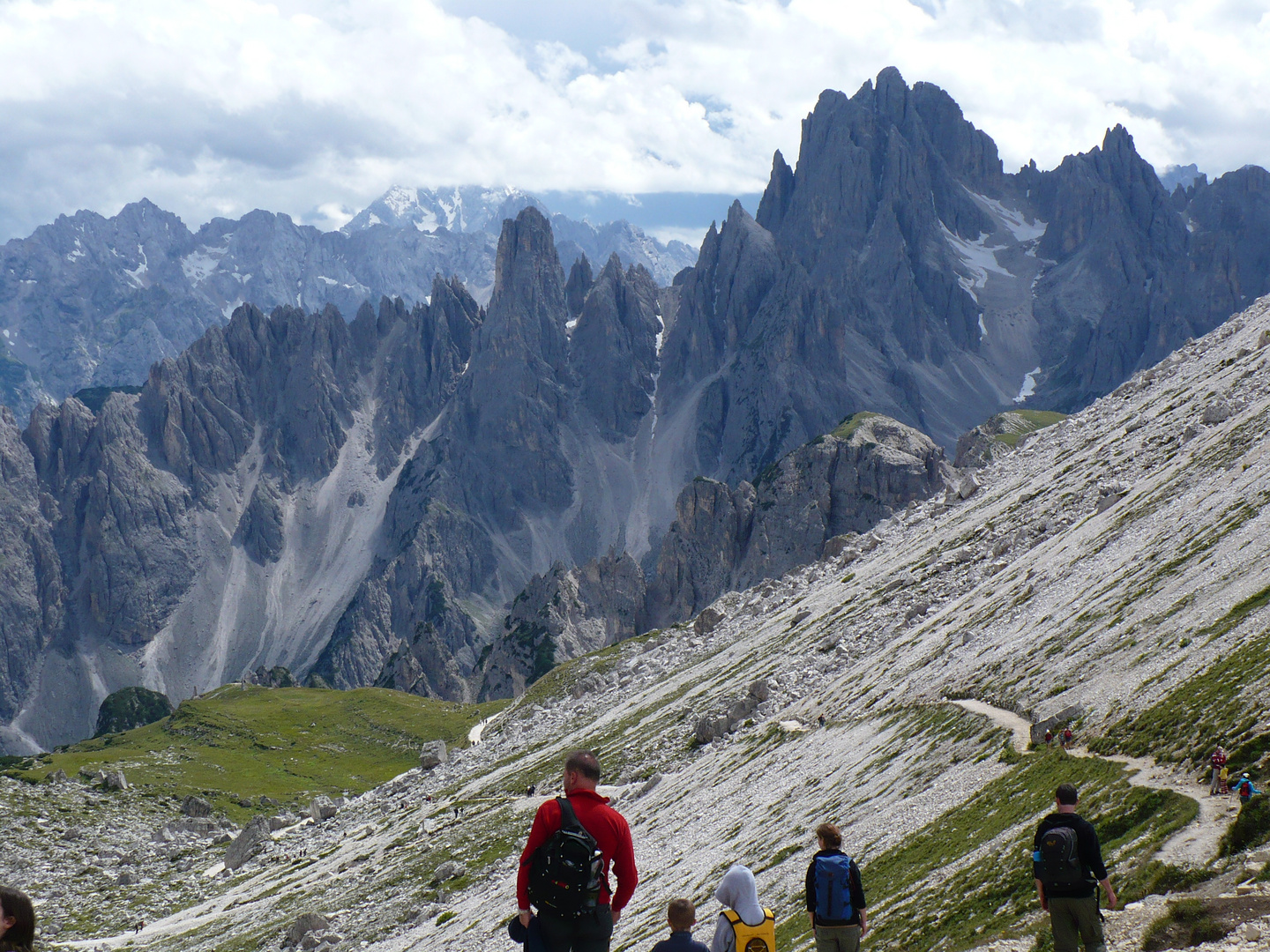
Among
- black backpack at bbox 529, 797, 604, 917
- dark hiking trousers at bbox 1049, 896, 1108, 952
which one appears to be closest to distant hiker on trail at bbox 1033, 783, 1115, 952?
dark hiking trousers at bbox 1049, 896, 1108, 952

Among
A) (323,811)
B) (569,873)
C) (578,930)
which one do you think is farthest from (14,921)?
(323,811)

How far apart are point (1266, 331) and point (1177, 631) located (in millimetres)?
54004

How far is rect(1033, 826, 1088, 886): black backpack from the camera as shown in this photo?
17.0m

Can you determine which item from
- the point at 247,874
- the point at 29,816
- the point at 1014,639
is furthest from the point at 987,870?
the point at 29,816

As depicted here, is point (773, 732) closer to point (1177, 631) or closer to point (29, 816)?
point (1177, 631)

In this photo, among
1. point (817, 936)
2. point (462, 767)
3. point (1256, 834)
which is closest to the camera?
point (817, 936)

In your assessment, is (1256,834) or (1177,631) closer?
(1256,834)

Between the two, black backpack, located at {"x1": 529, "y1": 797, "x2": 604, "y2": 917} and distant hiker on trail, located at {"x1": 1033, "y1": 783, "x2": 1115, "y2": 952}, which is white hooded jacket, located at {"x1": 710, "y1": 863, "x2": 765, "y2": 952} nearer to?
black backpack, located at {"x1": 529, "y1": 797, "x2": 604, "y2": 917}

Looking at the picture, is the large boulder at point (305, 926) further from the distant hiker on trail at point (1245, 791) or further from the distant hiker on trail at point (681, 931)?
the distant hiker on trail at point (1245, 791)

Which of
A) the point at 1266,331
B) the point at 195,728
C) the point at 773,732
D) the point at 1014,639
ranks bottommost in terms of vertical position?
the point at 195,728

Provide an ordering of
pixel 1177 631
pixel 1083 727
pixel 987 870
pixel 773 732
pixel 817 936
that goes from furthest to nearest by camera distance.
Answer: pixel 773 732, pixel 1177 631, pixel 1083 727, pixel 987 870, pixel 817 936

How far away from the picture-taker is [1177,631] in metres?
35.2

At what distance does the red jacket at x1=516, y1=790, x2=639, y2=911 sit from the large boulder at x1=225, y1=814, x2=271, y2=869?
293 feet

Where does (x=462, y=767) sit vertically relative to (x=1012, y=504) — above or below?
below
